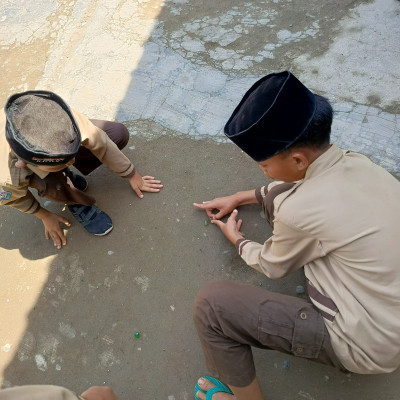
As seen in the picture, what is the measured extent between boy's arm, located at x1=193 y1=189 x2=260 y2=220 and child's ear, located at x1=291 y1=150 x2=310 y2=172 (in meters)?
0.86

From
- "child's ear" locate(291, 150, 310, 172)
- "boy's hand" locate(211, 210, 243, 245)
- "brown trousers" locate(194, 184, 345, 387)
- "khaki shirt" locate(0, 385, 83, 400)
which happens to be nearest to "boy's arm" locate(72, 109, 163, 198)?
"boy's hand" locate(211, 210, 243, 245)

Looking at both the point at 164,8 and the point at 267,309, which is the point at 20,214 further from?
the point at 164,8

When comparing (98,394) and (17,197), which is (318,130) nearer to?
(98,394)

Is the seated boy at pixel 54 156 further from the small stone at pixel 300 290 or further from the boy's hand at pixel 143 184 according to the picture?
the small stone at pixel 300 290

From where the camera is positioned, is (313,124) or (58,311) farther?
(58,311)

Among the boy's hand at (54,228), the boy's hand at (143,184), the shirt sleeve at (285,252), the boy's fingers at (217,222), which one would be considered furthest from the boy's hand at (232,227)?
the boy's hand at (54,228)

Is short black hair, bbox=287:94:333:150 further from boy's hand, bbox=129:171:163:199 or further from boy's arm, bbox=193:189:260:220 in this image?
boy's hand, bbox=129:171:163:199

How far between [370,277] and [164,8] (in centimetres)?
317

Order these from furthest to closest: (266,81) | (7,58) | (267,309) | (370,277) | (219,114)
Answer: (7,58)
(219,114)
(267,309)
(266,81)
(370,277)

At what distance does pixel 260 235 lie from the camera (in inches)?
87.9

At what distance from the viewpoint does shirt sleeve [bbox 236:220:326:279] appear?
4.56 ft

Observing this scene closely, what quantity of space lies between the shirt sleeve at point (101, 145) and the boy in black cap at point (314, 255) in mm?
886

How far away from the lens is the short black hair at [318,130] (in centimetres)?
131

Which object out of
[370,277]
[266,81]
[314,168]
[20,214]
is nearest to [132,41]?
[20,214]
